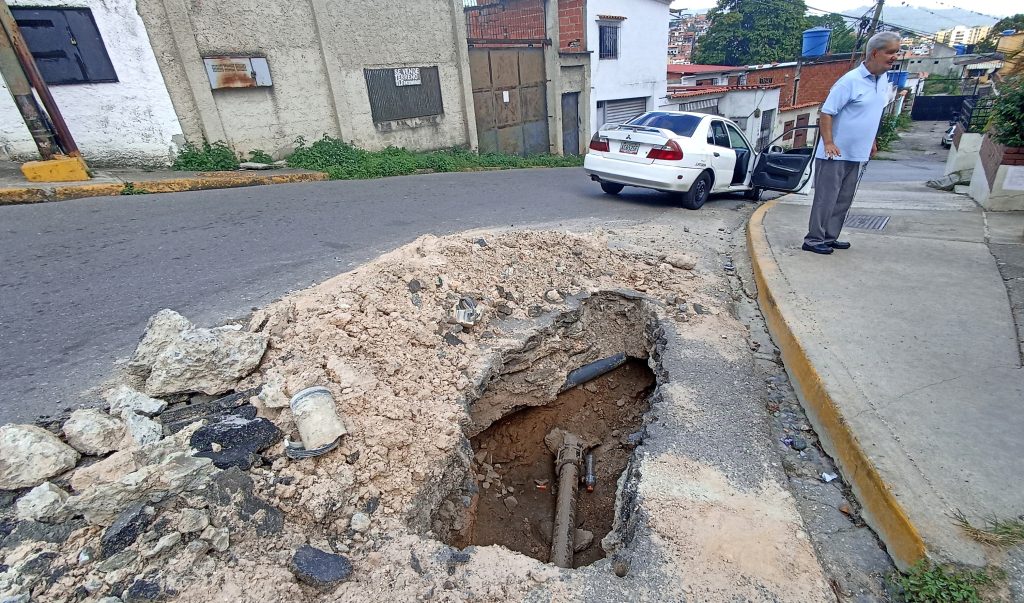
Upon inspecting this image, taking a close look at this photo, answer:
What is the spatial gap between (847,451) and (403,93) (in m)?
11.7

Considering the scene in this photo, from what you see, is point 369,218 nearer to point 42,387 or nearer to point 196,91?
point 42,387

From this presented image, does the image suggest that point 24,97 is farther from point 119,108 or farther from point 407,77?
point 407,77

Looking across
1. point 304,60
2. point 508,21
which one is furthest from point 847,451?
point 508,21

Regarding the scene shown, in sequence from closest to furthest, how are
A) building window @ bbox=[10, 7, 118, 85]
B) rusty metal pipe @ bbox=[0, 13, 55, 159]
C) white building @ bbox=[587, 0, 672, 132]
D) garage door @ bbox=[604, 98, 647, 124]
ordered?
rusty metal pipe @ bbox=[0, 13, 55, 159] < building window @ bbox=[10, 7, 118, 85] < white building @ bbox=[587, 0, 672, 132] < garage door @ bbox=[604, 98, 647, 124]

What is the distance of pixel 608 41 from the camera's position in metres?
16.6

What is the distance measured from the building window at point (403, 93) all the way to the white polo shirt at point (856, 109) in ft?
31.2

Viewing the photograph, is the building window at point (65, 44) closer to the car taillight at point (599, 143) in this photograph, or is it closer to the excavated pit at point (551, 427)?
the car taillight at point (599, 143)

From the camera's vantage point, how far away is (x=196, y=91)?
852 centimetres

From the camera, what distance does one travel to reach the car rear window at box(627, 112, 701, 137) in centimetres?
755

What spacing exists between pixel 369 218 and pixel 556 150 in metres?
11.1

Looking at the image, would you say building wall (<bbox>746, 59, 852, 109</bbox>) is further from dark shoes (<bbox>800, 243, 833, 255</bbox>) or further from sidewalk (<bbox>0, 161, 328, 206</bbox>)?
sidewalk (<bbox>0, 161, 328, 206</bbox>)

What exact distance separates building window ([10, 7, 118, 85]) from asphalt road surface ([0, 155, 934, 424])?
8.99 feet

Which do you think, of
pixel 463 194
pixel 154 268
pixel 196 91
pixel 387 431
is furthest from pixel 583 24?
pixel 387 431

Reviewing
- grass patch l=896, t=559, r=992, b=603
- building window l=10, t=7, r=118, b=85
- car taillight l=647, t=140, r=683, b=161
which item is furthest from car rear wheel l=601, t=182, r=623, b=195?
building window l=10, t=7, r=118, b=85
